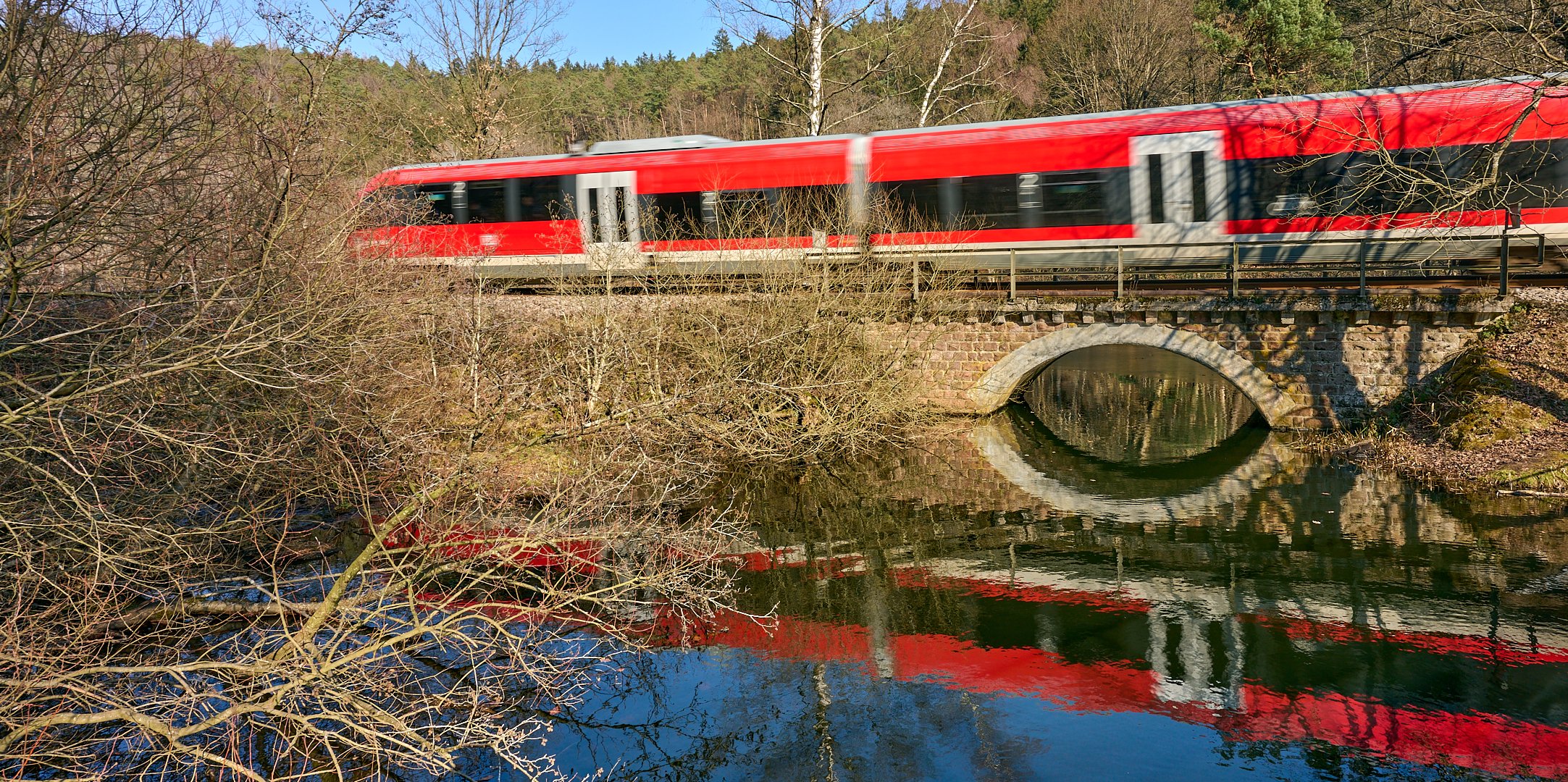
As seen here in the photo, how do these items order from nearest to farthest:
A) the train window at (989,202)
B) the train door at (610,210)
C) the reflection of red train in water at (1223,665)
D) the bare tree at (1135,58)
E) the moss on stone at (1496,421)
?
the reflection of red train in water at (1223,665) → the moss on stone at (1496,421) → the train window at (989,202) → the train door at (610,210) → the bare tree at (1135,58)

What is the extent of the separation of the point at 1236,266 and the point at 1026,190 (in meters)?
3.19

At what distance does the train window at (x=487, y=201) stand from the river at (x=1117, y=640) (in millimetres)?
7043

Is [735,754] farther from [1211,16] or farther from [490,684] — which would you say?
[1211,16]

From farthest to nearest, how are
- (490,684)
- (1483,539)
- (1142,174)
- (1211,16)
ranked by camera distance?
1. (1211,16)
2. (1142,174)
3. (1483,539)
4. (490,684)

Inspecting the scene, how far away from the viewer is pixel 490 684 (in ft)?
28.4

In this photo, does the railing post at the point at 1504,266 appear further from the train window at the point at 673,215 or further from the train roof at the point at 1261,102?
the train window at the point at 673,215

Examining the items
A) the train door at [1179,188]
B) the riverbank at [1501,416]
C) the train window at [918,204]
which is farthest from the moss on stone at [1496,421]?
the train window at [918,204]

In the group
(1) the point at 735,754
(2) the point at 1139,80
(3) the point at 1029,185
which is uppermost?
(2) the point at 1139,80

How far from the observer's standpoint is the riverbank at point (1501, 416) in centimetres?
1312

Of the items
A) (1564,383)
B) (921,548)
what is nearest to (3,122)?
(921,548)

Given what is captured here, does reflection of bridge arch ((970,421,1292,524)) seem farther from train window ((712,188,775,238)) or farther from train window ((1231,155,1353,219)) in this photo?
train window ((712,188,775,238))

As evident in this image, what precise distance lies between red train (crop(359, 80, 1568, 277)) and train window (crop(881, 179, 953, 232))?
3 centimetres

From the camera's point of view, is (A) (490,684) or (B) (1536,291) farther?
(B) (1536,291)

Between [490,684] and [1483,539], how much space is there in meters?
10.5
